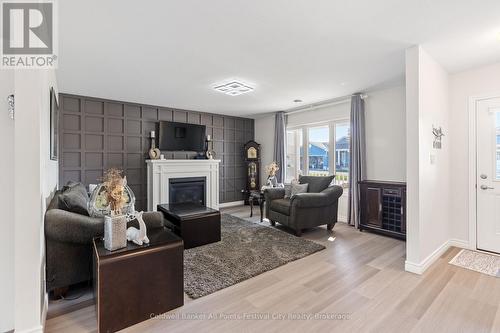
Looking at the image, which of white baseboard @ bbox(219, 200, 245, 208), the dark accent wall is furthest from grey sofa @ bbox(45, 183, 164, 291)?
white baseboard @ bbox(219, 200, 245, 208)

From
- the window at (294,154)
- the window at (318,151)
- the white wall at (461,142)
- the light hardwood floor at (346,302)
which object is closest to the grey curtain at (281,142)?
the window at (294,154)

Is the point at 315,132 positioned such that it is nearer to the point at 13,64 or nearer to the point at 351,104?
the point at 351,104

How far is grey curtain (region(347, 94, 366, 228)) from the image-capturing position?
14.0ft

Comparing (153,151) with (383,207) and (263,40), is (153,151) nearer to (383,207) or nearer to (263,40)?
(263,40)

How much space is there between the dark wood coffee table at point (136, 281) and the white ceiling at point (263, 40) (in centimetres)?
186

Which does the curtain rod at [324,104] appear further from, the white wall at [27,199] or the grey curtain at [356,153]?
the white wall at [27,199]

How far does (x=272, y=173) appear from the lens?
5.09 meters

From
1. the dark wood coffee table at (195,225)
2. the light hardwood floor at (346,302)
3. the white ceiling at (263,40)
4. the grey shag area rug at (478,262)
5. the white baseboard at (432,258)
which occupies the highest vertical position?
the white ceiling at (263,40)

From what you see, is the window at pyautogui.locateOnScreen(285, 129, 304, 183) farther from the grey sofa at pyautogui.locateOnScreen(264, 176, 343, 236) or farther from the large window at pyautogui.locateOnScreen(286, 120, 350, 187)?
the grey sofa at pyautogui.locateOnScreen(264, 176, 343, 236)

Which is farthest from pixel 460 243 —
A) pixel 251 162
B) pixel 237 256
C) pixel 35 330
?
pixel 35 330

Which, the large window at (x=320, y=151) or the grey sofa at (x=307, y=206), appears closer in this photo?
the grey sofa at (x=307, y=206)

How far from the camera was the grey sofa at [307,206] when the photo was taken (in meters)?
3.76

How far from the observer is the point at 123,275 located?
173 centimetres

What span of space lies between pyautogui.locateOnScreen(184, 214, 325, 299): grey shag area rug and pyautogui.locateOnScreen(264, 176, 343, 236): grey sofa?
0.25 metres
